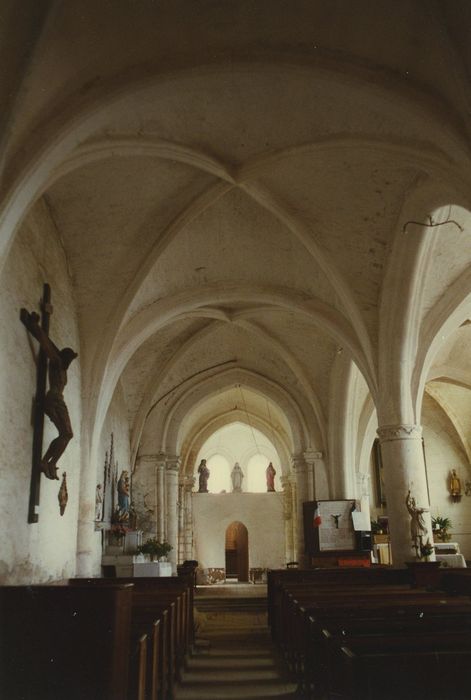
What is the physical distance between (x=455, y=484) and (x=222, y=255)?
564 inches

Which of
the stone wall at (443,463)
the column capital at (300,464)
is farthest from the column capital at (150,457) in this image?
the stone wall at (443,463)

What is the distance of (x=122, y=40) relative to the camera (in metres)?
6.62

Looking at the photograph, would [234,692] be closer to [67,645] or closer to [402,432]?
[67,645]

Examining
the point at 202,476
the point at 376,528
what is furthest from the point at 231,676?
the point at 202,476

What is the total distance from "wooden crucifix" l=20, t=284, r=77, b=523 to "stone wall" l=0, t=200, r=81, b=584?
0.30 ft

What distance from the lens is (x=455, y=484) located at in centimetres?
2205

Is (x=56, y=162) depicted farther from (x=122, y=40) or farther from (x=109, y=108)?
(x=122, y=40)

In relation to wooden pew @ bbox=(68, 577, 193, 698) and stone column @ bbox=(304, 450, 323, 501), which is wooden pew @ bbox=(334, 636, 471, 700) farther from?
stone column @ bbox=(304, 450, 323, 501)

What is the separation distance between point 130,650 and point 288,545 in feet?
66.2

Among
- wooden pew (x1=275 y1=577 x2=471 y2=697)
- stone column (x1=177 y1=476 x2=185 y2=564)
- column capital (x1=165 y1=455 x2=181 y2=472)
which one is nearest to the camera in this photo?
wooden pew (x1=275 y1=577 x2=471 y2=697)

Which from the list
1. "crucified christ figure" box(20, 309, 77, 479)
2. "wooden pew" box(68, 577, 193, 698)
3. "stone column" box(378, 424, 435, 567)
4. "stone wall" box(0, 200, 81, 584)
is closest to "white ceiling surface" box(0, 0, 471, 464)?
"stone wall" box(0, 200, 81, 584)

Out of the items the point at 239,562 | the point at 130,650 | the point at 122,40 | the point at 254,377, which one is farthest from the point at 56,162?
the point at 239,562

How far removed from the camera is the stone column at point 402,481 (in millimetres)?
11000

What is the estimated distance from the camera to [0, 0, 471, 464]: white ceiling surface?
6.40 metres
